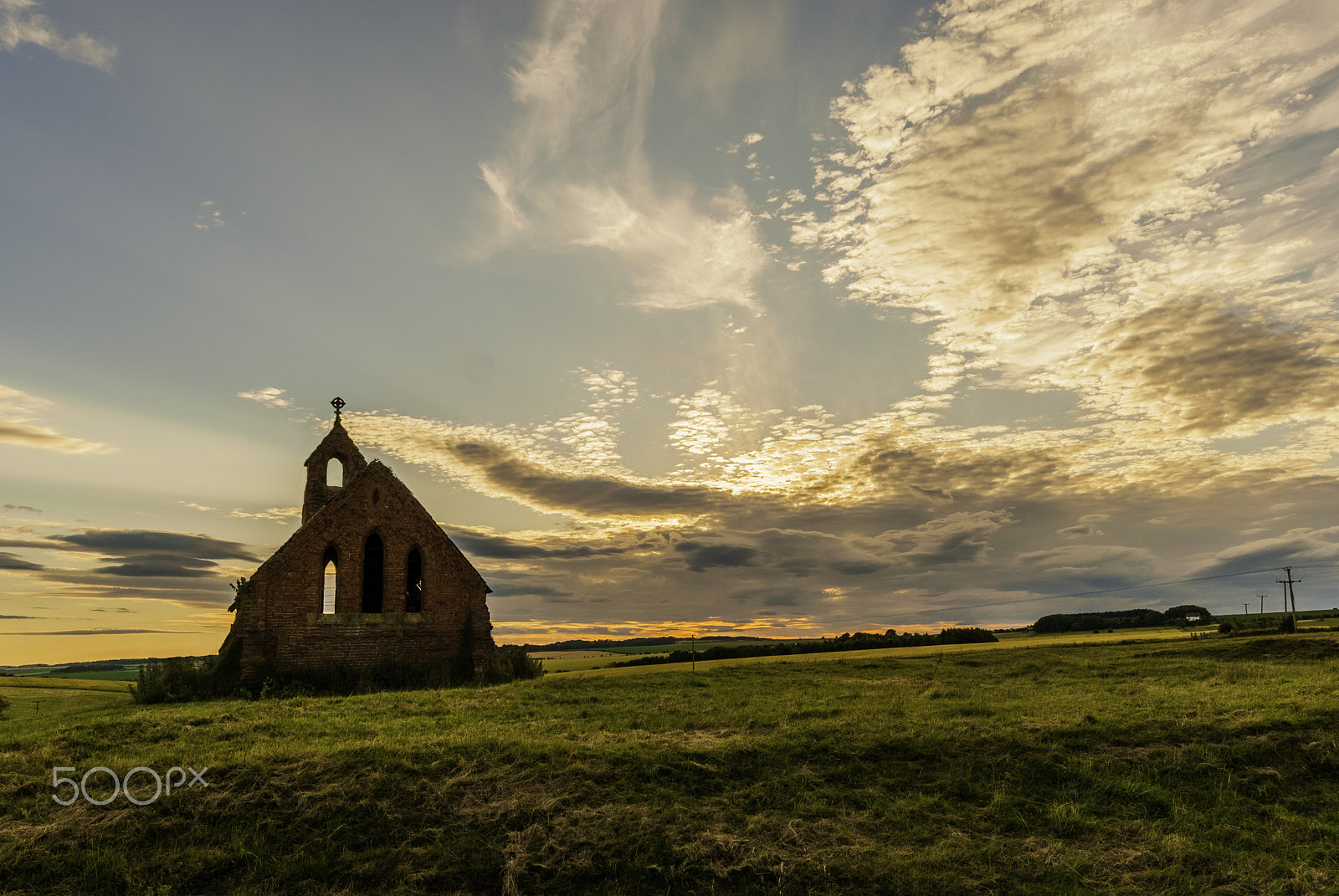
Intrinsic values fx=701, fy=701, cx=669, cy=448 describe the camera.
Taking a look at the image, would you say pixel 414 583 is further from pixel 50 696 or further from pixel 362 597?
pixel 50 696

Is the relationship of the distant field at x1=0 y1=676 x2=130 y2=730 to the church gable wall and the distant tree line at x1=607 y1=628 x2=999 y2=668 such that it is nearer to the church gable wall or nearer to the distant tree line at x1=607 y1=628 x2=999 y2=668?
the church gable wall

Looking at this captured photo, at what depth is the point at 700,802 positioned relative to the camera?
11.5 metres

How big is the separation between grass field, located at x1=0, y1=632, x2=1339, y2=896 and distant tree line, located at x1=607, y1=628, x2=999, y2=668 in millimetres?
30430

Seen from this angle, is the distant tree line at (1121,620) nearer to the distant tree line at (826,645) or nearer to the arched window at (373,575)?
the distant tree line at (826,645)

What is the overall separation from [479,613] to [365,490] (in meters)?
6.71

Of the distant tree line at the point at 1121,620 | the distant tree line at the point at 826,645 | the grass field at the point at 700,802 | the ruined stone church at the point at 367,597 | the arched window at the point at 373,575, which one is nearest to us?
the grass field at the point at 700,802

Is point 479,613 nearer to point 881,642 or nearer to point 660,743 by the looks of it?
point 660,743

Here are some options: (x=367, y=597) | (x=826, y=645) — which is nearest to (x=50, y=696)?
(x=367, y=597)

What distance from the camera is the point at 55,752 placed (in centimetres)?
1366

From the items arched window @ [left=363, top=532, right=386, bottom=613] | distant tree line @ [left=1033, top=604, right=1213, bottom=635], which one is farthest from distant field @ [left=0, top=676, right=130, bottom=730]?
distant tree line @ [left=1033, top=604, right=1213, bottom=635]

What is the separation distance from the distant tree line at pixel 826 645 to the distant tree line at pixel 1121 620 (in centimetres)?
3302

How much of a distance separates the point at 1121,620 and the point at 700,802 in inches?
4257

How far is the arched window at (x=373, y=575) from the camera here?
28.2 metres

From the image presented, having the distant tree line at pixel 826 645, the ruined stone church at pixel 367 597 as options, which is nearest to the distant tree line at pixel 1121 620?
the distant tree line at pixel 826 645
